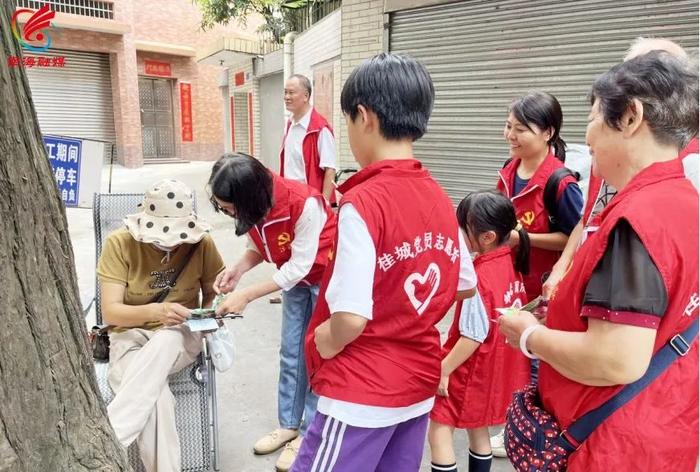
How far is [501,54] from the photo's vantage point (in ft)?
16.1

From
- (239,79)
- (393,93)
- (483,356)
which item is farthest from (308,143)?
(239,79)

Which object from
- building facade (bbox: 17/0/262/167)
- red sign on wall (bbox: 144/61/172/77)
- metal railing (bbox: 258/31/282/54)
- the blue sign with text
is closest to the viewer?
the blue sign with text

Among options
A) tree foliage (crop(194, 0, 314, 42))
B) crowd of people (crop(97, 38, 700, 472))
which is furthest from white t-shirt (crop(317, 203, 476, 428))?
tree foliage (crop(194, 0, 314, 42))

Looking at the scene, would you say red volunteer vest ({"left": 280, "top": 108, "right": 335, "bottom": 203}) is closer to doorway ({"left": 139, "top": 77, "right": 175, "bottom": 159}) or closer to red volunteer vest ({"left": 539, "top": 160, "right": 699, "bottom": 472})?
red volunteer vest ({"left": 539, "top": 160, "right": 699, "bottom": 472})

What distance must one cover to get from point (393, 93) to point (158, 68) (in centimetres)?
1998

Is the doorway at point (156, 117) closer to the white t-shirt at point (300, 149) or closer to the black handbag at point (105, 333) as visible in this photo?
the white t-shirt at point (300, 149)

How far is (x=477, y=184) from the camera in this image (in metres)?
5.27

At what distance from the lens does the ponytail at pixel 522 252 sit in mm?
2164

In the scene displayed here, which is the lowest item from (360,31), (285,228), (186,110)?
(285,228)

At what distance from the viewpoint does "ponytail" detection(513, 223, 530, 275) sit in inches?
85.2

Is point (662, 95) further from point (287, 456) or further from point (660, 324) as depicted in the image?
point (287, 456)

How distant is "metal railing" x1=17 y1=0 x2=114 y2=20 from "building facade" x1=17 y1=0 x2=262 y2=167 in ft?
0.09

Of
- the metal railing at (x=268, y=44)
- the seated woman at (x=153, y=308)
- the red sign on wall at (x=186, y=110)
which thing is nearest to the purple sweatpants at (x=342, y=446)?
the seated woman at (x=153, y=308)

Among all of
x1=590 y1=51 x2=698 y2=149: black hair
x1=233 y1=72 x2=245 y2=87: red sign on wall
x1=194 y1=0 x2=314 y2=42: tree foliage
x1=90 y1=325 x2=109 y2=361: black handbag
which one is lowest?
x1=90 y1=325 x2=109 y2=361: black handbag
